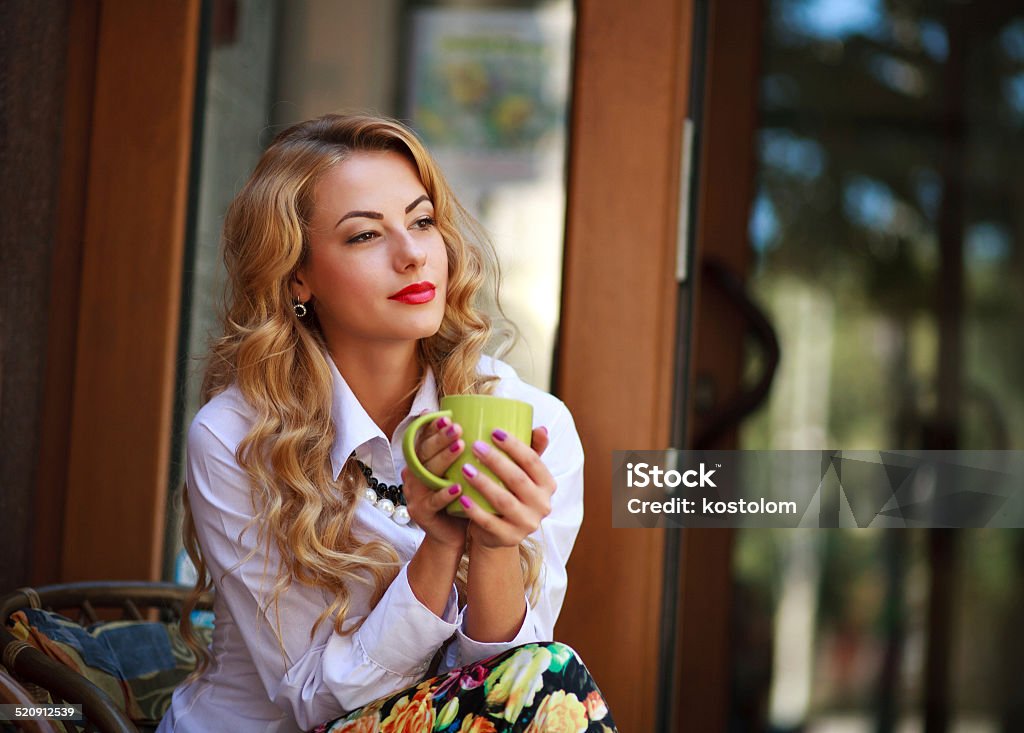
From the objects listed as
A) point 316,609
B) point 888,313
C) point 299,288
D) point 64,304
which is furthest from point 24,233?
point 888,313

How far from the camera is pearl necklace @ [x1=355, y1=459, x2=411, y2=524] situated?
156 cm

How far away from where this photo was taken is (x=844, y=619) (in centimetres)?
352

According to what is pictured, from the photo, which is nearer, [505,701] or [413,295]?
[505,701]

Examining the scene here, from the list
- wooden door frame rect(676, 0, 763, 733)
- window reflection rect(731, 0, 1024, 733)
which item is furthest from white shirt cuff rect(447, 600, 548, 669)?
window reflection rect(731, 0, 1024, 733)

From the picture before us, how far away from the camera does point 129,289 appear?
210 centimetres

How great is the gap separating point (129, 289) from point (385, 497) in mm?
828

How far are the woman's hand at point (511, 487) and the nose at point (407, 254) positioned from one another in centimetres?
38

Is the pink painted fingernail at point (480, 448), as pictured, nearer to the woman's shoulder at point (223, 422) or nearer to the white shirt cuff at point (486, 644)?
the white shirt cuff at point (486, 644)

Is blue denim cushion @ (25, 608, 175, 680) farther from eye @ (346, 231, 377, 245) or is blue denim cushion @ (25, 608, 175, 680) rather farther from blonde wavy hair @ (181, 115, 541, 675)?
eye @ (346, 231, 377, 245)

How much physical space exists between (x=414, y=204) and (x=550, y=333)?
2.16 feet

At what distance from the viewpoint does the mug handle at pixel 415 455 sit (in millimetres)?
1181

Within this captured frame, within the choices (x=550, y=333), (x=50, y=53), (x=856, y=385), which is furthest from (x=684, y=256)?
(x=856, y=385)

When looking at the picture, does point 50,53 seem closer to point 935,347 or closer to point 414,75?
point 414,75

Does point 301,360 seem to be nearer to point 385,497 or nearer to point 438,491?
point 385,497
